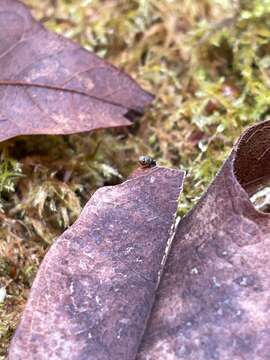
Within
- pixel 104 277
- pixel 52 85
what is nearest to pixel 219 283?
pixel 104 277

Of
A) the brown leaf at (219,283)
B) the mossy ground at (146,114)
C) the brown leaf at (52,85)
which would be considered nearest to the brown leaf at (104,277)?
the brown leaf at (219,283)

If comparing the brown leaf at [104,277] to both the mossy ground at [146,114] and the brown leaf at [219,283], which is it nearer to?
the brown leaf at [219,283]

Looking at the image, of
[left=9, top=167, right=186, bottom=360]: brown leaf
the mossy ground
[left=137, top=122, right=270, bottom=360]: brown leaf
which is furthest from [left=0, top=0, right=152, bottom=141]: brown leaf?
[left=137, top=122, right=270, bottom=360]: brown leaf

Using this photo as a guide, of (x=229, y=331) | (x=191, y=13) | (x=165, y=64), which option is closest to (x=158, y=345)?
(x=229, y=331)

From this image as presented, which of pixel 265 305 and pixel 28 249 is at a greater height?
pixel 265 305

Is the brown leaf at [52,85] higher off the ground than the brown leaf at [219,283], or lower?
higher

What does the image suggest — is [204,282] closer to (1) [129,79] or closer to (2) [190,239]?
(2) [190,239]

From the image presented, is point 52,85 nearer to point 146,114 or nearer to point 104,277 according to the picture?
point 146,114
